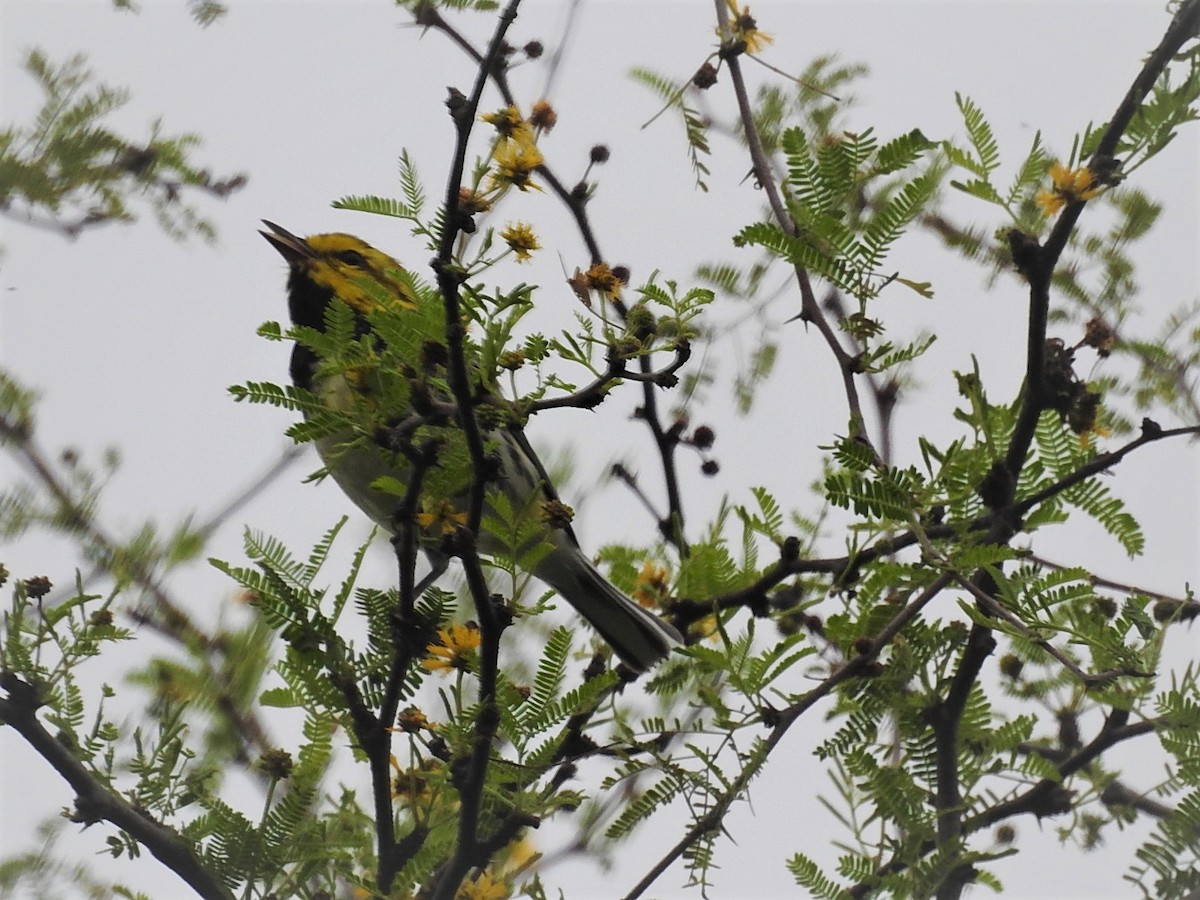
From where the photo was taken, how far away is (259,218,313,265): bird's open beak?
4648 mm

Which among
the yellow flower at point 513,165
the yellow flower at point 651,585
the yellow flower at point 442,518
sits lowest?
the yellow flower at point 442,518

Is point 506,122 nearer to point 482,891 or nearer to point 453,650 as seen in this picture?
point 453,650

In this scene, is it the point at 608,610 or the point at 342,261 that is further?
the point at 342,261

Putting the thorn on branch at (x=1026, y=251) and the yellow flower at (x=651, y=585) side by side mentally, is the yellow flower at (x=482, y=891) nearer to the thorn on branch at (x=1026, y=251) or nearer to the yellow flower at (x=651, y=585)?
the yellow flower at (x=651, y=585)

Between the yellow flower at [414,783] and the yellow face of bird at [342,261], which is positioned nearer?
the yellow flower at [414,783]

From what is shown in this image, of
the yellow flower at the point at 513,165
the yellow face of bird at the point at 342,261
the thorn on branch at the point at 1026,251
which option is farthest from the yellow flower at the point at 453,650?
the yellow face of bird at the point at 342,261

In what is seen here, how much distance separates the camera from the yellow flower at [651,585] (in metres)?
3.24

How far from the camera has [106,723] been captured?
8.43ft

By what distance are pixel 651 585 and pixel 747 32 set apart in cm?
139

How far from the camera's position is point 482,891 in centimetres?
253

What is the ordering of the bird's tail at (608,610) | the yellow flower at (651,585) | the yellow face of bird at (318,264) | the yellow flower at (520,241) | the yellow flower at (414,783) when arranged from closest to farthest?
the yellow flower at (520,241), the yellow flower at (414,783), the yellow flower at (651,585), the bird's tail at (608,610), the yellow face of bird at (318,264)

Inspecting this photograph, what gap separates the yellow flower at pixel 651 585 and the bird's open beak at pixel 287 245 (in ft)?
6.65

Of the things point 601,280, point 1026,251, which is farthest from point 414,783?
point 1026,251

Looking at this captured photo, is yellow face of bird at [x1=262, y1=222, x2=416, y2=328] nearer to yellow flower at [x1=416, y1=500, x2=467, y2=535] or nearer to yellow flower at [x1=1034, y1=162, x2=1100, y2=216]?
yellow flower at [x1=416, y1=500, x2=467, y2=535]
